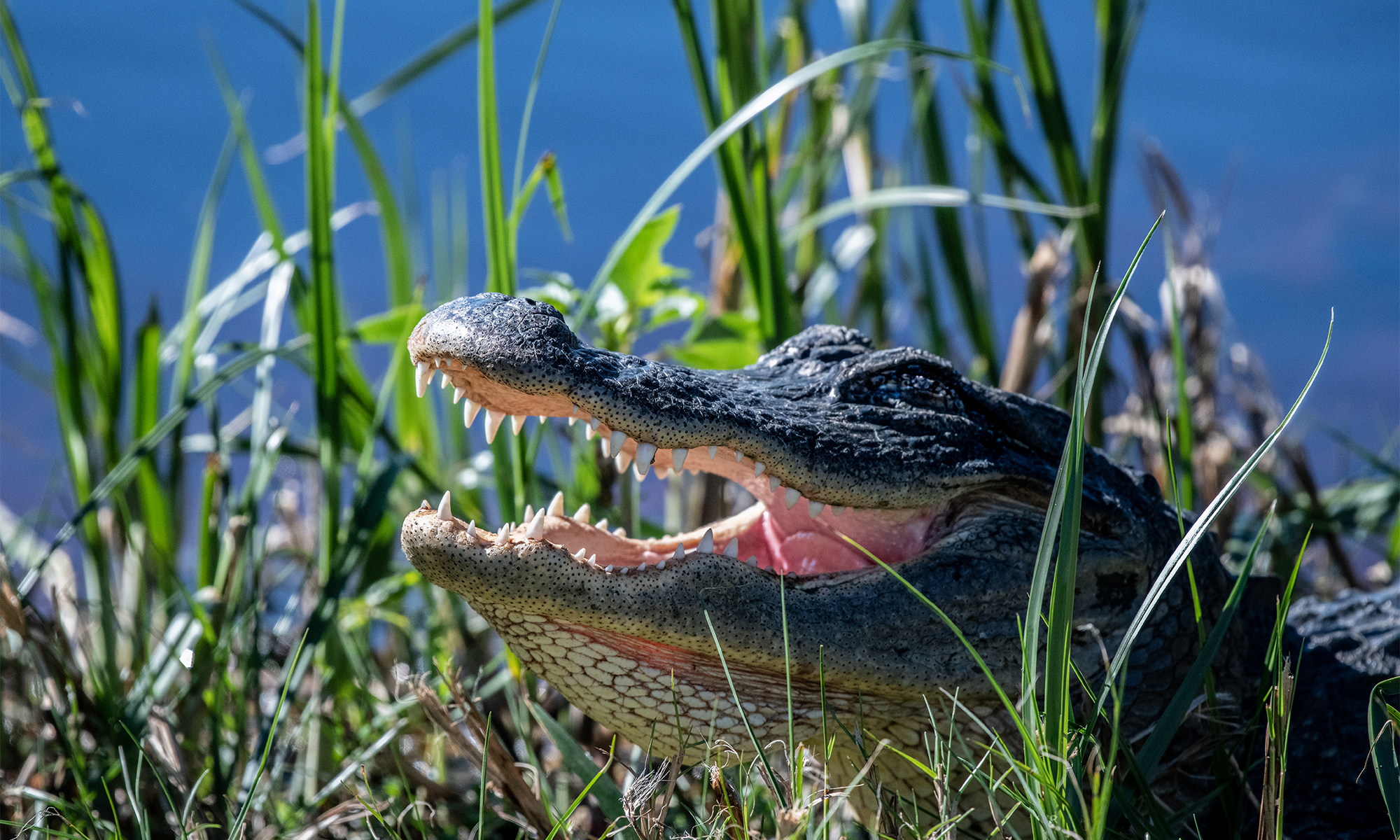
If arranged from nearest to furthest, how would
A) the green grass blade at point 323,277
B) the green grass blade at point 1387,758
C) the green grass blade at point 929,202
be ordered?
the green grass blade at point 1387,758 < the green grass blade at point 323,277 < the green grass blade at point 929,202

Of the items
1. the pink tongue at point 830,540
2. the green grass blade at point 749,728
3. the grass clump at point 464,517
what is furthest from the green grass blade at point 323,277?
the green grass blade at point 749,728

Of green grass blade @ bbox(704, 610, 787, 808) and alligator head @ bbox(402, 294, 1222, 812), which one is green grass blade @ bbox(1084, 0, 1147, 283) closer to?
alligator head @ bbox(402, 294, 1222, 812)

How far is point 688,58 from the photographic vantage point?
207 cm

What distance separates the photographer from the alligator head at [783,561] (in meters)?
1.30

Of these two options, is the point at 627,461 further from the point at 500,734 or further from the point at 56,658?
the point at 56,658

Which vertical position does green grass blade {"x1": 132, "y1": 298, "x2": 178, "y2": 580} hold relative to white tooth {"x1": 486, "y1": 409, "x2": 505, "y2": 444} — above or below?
below

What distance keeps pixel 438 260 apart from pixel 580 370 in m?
2.03

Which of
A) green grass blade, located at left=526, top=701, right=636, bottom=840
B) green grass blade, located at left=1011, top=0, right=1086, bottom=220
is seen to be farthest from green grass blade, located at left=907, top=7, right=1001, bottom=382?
green grass blade, located at left=526, top=701, right=636, bottom=840

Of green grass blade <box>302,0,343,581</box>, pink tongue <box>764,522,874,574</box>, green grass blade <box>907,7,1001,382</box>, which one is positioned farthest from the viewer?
green grass blade <box>907,7,1001,382</box>

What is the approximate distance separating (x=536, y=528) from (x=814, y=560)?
0.62m

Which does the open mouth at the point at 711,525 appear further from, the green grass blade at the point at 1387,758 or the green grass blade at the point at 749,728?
the green grass blade at the point at 1387,758

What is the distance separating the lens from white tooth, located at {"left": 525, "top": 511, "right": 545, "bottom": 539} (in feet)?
4.28

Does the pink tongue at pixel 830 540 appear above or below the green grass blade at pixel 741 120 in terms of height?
below

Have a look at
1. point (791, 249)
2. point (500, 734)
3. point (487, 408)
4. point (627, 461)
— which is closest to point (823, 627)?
point (627, 461)
